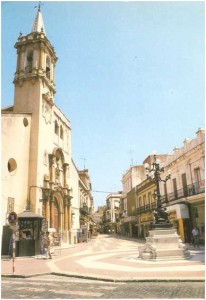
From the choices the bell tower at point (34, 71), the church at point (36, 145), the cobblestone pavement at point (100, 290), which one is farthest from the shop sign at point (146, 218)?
the cobblestone pavement at point (100, 290)

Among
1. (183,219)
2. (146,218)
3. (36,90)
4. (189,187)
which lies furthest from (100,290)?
(146,218)

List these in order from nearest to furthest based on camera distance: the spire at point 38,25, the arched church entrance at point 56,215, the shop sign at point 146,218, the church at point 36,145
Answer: the church at point 36,145
the arched church entrance at point 56,215
the spire at point 38,25
the shop sign at point 146,218

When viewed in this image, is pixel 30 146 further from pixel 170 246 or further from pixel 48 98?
pixel 170 246

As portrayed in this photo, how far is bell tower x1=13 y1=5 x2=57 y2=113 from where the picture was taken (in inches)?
1051

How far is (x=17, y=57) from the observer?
2912cm

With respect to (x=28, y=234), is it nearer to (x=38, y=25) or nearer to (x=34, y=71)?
(x=34, y=71)

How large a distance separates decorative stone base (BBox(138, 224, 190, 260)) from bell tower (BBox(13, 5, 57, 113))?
Answer: 1630cm

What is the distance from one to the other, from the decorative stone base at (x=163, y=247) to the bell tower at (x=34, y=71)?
16.3 metres

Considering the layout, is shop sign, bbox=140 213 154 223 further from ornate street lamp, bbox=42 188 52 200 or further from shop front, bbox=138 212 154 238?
ornate street lamp, bbox=42 188 52 200

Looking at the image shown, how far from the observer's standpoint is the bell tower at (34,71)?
26.7m

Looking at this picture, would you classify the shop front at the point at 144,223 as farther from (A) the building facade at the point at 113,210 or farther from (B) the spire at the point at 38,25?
(A) the building facade at the point at 113,210

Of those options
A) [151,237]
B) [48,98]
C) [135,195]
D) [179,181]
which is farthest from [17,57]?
[135,195]

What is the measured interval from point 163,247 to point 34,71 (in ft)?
67.6

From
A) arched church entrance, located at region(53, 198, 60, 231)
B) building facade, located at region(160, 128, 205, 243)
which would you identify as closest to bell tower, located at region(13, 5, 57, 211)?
arched church entrance, located at region(53, 198, 60, 231)
